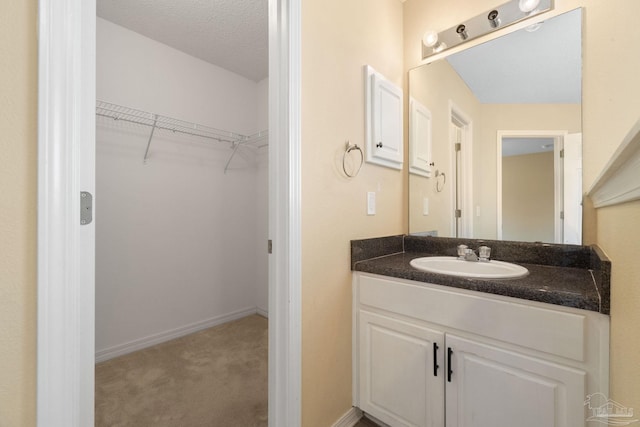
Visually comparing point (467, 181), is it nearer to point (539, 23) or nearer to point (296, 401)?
point (539, 23)

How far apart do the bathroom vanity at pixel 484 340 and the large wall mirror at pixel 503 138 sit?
19 cm

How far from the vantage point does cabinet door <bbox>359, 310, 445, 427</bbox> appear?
115cm

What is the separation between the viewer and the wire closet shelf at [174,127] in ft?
6.76

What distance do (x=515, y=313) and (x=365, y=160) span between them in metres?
0.94

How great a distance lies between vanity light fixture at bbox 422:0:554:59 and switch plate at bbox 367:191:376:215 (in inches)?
39.8

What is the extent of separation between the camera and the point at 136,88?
2.18 m

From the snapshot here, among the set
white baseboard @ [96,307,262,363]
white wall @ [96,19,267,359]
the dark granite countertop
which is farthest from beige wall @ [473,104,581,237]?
white baseboard @ [96,307,262,363]

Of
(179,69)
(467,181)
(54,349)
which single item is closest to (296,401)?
(54,349)

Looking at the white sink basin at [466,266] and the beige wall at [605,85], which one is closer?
the beige wall at [605,85]

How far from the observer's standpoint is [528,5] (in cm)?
139

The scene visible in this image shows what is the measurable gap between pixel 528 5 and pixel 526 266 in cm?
132

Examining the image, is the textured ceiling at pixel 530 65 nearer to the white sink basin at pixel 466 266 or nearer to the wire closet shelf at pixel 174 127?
the white sink basin at pixel 466 266

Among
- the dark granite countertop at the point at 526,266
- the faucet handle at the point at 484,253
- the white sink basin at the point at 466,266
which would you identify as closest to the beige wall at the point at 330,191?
the dark granite countertop at the point at 526,266

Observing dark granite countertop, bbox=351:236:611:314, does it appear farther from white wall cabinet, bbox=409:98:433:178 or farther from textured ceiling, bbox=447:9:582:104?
textured ceiling, bbox=447:9:582:104
